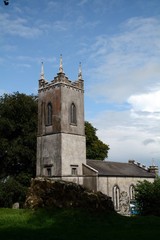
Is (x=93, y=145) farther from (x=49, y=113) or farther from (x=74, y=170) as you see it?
(x=74, y=170)

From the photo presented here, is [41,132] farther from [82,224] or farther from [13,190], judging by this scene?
[82,224]

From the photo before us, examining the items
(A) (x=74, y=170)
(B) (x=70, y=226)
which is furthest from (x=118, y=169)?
(B) (x=70, y=226)

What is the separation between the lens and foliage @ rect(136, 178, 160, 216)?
3169 cm

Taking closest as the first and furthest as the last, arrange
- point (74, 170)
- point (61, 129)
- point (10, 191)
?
point (61, 129), point (74, 170), point (10, 191)

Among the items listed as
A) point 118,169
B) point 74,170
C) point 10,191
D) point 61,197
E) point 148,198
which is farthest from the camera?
point 118,169

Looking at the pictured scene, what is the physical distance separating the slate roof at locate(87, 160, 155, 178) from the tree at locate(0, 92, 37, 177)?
8.36 metres

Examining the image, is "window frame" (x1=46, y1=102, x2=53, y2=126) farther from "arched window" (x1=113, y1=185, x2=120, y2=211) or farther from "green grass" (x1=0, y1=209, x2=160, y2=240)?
"green grass" (x1=0, y1=209, x2=160, y2=240)

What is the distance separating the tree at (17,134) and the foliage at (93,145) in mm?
13848

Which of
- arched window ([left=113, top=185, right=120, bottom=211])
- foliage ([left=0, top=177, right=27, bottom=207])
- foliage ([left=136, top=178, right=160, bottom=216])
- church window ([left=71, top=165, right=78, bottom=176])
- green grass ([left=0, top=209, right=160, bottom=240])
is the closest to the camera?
green grass ([left=0, top=209, right=160, bottom=240])

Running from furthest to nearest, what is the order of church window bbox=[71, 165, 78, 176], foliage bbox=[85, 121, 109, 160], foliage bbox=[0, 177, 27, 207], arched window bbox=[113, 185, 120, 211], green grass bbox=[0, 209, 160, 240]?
1. foliage bbox=[85, 121, 109, 160]
2. arched window bbox=[113, 185, 120, 211]
3. foliage bbox=[0, 177, 27, 207]
4. church window bbox=[71, 165, 78, 176]
5. green grass bbox=[0, 209, 160, 240]

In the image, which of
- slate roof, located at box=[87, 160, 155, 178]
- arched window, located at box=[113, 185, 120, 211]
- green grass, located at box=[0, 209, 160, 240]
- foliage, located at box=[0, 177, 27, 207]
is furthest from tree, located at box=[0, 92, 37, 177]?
green grass, located at box=[0, 209, 160, 240]

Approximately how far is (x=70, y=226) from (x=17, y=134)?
99.6 feet

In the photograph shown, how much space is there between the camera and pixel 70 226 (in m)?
16.1

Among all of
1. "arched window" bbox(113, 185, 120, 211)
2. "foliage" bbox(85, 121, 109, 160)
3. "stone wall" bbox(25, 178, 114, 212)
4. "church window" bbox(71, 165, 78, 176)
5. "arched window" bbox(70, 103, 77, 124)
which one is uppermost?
"arched window" bbox(70, 103, 77, 124)
